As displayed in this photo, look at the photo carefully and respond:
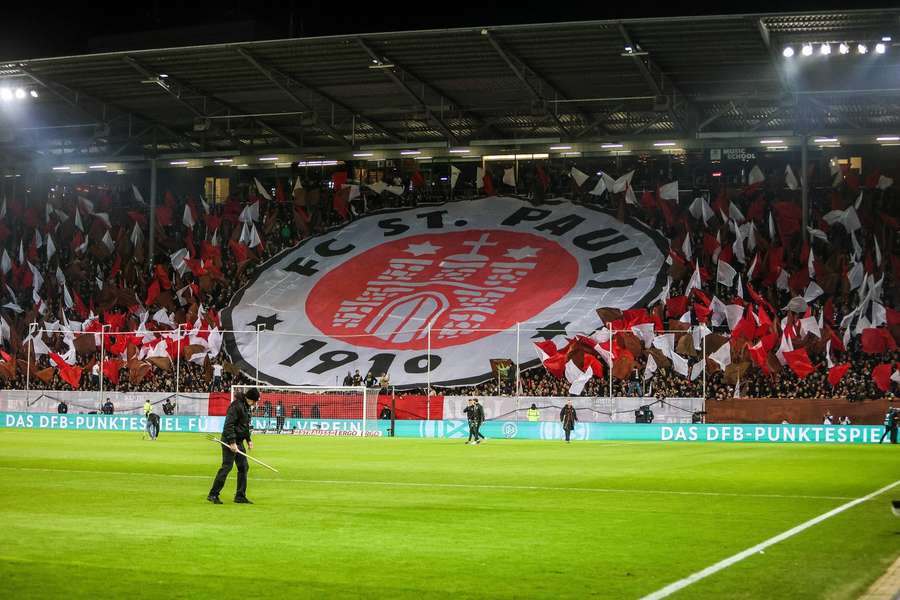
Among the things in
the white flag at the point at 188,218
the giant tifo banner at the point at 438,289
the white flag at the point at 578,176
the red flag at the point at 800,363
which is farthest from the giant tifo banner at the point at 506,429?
the white flag at the point at 578,176

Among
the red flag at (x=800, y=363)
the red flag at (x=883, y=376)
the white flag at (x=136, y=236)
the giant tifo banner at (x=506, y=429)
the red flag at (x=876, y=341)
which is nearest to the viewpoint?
the giant tifo banner at (x=506, y=429)

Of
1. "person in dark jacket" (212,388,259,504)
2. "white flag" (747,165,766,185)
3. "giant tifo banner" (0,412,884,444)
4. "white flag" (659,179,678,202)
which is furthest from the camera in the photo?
"white flag" (659,179,678,202)

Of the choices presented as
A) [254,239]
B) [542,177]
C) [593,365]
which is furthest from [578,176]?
[593,365]

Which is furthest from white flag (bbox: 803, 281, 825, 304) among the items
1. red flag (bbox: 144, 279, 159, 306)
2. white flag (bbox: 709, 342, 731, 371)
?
red flag (bbox: 144, 279, 159, 306)

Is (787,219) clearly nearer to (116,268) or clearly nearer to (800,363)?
(800,363)

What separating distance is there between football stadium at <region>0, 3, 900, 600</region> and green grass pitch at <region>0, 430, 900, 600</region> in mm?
349

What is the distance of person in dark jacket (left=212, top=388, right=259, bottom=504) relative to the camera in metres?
19.0

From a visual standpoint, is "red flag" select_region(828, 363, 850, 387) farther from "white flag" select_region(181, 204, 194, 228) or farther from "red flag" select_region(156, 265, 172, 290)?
"white flag" select_region(181, 204, 194, 228)

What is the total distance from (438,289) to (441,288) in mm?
165

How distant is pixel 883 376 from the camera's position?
47969 mm

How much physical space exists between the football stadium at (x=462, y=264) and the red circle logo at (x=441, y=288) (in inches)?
7.9

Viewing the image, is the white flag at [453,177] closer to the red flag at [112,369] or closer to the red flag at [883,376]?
the red flag at [112,369]

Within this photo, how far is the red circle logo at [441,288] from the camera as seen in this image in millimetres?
58312

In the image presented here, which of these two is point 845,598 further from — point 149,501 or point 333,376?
point 333,376
